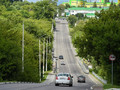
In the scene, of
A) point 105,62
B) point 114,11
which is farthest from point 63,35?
point 105,62

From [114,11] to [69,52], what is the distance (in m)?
80.4

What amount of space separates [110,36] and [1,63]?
20330 millimetres

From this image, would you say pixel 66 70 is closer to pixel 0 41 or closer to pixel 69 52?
pixel 69 52

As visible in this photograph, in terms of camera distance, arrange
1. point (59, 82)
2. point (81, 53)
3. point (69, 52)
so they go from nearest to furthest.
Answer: point (59, 82)
point (81, 53)
point (69, 52)

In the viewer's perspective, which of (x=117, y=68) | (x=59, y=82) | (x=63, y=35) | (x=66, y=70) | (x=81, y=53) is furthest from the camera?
(x=63, y=35)

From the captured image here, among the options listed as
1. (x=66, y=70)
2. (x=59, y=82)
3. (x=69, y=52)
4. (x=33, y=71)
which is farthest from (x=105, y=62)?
(x=69, y=52)

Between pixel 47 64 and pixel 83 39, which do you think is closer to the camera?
pixel 83 39

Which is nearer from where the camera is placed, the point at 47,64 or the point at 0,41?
the point at 0,41

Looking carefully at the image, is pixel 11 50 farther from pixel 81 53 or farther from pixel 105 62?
pixel 105 62

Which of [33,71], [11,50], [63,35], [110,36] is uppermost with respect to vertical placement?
[110,36]

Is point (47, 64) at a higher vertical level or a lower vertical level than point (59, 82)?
lower

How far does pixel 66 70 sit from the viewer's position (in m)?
109

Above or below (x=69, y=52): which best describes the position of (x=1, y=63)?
above

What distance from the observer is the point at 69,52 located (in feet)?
481
